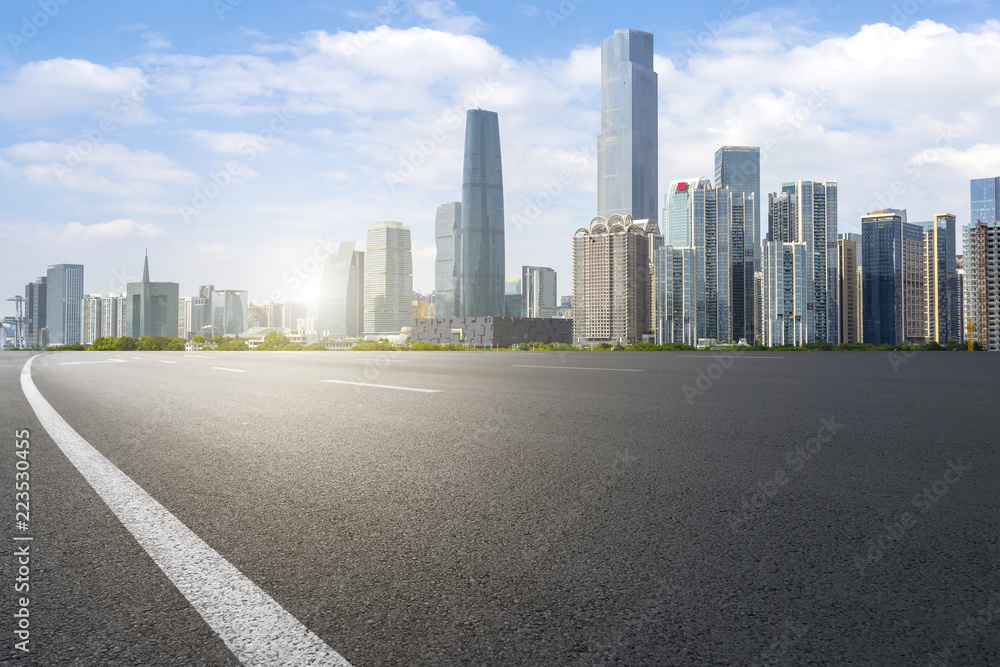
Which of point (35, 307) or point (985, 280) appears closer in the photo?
point (985, 280)

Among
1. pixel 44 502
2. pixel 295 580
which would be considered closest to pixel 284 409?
pixel 44 502

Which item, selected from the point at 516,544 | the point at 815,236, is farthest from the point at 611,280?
the point at 516,544

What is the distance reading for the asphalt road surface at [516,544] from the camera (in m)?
1.69

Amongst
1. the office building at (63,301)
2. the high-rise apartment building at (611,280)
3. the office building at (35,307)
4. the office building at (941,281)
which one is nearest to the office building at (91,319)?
the office building at (63,301)

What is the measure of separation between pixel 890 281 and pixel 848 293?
9584 millimetres

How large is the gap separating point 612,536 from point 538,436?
2.44 metres

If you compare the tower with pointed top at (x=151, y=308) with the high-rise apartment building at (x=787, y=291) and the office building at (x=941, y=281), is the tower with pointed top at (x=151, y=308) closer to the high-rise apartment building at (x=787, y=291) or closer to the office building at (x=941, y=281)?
the high-rise apartment building at (x=787, y=291)

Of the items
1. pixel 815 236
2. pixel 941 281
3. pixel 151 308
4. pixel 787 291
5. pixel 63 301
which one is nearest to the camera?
pixel 151 308

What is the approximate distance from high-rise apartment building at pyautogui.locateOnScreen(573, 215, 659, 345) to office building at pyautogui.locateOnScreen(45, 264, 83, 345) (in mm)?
105646

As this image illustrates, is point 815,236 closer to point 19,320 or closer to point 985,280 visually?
point 985,280

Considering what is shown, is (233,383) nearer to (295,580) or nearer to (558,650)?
(295,580)

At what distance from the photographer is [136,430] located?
18.5ft

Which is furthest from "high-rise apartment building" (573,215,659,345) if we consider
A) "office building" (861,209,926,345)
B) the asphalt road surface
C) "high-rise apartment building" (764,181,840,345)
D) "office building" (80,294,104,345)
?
the asphalt road surface

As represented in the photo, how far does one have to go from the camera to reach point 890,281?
134m
